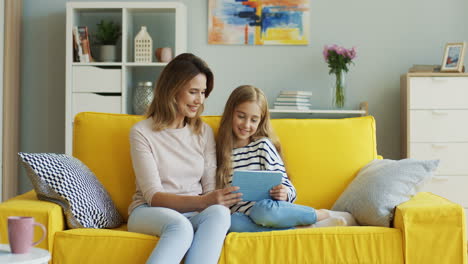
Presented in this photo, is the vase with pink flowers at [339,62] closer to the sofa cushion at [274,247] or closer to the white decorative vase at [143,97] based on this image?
the white decorative vase at [143,97]

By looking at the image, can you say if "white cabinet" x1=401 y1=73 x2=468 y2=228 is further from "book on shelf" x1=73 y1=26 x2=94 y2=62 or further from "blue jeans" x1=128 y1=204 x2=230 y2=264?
"blue jeans" x1=128 y1=204 x2=230 y2=264

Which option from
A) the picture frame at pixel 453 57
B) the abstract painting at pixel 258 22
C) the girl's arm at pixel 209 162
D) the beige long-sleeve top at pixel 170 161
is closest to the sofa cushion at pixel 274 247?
the beige long-sleeve top at pixel 170 161

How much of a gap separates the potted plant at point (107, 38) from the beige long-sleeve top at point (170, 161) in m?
2.03

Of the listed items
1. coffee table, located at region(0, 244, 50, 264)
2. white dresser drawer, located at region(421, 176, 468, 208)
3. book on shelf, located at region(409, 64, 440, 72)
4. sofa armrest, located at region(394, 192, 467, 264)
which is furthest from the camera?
book on shelf, located at region(409, 64, 440, 72)

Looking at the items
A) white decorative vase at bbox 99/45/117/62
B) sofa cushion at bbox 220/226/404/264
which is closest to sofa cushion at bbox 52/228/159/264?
sofa cushion at bbox 220/226/404/264

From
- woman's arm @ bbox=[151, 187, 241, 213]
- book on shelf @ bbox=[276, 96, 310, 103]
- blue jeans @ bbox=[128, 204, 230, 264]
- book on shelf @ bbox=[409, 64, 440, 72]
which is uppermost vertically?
book on shelf @ bbox=[409, 64, 440, 72]

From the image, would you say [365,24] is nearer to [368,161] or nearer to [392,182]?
[368,161]

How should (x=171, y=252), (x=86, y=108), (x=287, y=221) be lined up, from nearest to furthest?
(x=171, y=252) < (x=287, y=221) < (x=86, y=108)

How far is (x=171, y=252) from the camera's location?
1931 mm

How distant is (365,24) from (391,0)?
0.26 m

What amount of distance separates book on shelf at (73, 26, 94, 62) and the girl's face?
2.12m

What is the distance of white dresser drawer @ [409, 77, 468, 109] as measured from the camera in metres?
4.09

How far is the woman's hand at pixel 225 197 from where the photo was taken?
2238mm

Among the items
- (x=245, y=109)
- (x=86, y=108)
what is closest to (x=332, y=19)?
(x=86, y=108)
